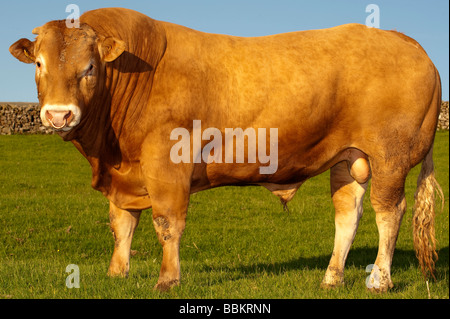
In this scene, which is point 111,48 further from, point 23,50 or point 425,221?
point 425,221

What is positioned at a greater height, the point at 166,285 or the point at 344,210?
the point at 344,210

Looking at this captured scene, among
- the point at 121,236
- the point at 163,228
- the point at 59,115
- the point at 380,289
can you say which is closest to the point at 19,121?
the point at 121,236

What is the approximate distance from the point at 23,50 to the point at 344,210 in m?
4.14

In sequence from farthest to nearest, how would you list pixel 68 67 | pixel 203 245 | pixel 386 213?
pixel 203 245 → pixel 386 213 → pixel 68 67

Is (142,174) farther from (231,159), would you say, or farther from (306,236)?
(306,236)

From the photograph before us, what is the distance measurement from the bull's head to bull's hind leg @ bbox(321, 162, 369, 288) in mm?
3255

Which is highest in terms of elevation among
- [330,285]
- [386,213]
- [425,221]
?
[386,213]

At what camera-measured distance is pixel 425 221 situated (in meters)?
6.72

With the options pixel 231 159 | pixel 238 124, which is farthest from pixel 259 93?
pixel 231 159

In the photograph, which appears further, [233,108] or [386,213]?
[386,213]

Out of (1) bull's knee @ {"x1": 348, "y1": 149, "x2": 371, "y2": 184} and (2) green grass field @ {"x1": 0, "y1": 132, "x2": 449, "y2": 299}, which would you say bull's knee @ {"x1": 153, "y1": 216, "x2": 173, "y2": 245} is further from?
(1) bull's knee @ {"x1": 348, "y1": 149, "x2": 371, "y2": 184}

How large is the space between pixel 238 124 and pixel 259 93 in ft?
1.30

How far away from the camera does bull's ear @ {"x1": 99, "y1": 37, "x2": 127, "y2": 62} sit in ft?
17.1

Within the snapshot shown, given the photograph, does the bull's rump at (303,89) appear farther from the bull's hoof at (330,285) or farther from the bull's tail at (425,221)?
the bull's hoof at (330,285)
